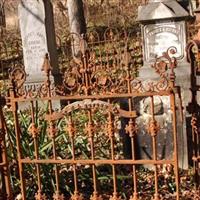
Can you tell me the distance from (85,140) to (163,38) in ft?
5.15

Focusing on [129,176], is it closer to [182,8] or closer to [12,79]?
[12,79]

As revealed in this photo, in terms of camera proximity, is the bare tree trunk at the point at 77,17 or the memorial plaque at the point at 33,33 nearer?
the memorial plaque at the point at 33,33

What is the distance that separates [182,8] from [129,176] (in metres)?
2.15

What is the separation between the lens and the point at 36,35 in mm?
8922

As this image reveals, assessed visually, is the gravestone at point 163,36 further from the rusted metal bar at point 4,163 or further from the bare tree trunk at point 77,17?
the bare tree trunk at point 77,17

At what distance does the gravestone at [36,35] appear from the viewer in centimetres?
873

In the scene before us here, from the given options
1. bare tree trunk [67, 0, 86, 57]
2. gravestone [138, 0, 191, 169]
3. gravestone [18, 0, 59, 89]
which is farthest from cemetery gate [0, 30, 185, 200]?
bare tree trunk [67, 0, 86, 57]

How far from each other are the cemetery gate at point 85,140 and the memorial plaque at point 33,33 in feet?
10.0

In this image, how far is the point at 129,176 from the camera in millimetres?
4750

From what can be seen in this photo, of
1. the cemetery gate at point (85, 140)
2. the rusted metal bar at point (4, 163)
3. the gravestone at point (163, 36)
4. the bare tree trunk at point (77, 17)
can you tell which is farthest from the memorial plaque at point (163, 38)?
the bare tree trunk at point (77, 17)

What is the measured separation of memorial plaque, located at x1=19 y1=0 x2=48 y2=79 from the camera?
8.72 m

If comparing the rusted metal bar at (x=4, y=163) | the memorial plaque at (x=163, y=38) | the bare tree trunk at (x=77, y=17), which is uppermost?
the bare tree trunk at (x=77, y=17)

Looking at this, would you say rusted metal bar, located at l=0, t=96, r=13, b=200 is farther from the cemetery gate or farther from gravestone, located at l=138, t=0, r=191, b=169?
gravestone, located at l=138, t=0, r=191, b=169

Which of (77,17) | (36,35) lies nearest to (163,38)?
(36,35)
